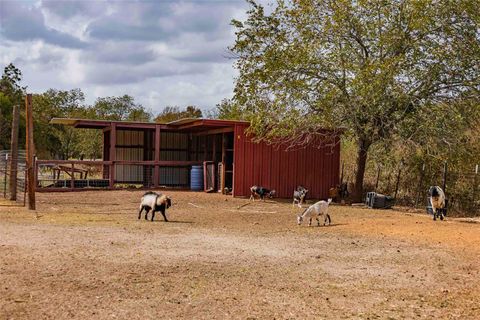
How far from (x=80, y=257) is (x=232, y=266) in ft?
7.69

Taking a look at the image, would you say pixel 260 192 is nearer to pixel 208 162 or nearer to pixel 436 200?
pixel 208 162

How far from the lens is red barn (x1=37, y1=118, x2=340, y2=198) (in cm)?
2345

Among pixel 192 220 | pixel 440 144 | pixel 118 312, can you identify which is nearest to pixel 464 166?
pixel 440 144

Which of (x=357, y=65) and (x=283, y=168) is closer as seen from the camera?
(x=357, y=65)

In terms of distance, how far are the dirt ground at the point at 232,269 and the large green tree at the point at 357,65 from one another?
5.87 m

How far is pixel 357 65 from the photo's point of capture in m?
19.8

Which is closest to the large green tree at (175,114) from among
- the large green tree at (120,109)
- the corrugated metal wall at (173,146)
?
the large green tree at (120,109)

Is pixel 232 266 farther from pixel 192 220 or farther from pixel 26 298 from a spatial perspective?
pixel 192 220

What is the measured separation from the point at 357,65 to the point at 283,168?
587 centimetres

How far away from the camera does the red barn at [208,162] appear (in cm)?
2345

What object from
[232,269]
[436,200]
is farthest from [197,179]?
[232,269]

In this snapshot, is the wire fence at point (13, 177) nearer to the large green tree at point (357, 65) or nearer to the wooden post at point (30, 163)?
the wooden post at point (30, 163)

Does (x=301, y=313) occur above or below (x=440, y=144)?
below

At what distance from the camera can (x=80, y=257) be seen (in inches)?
353
